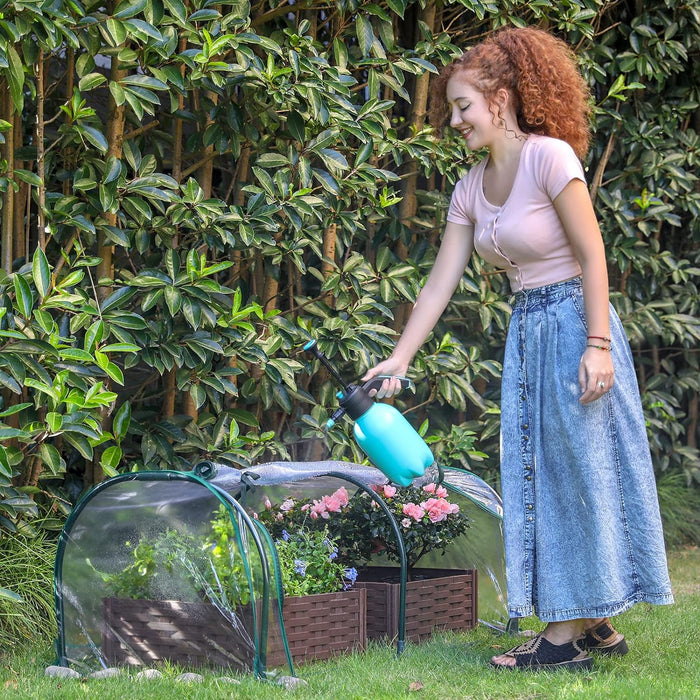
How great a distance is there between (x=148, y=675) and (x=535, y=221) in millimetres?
1391

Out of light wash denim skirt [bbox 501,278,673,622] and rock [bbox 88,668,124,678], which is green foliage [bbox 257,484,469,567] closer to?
light wash denim skirt [bbox 501,278,673,622]

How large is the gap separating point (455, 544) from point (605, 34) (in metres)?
2.55

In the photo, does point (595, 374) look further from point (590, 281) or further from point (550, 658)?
point (550, 658)

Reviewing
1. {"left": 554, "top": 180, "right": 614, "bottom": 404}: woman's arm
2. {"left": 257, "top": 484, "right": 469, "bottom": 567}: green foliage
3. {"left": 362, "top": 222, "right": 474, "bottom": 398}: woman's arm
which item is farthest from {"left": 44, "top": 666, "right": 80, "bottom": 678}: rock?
{"left": 554, "top": 180, "right": 614, "bottom": 404}: woman's arm

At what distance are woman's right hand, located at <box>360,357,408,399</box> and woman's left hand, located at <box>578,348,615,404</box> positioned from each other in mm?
446

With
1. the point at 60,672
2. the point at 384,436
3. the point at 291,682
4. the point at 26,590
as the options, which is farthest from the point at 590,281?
the point at 26,590

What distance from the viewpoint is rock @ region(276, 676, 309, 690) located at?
2156mm

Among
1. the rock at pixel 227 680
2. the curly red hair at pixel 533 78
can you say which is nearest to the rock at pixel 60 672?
the rock at pixel 227 680

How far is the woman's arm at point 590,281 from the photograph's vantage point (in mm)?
2262

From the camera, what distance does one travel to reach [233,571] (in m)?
2.29

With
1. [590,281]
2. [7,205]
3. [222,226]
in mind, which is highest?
[7,205]

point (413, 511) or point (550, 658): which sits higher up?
point (413, 511)

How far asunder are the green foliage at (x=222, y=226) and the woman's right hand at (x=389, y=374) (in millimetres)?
655

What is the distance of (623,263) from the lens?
432 centimetres
